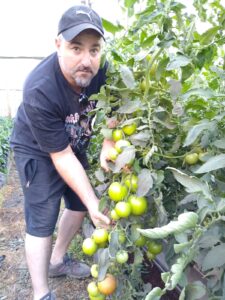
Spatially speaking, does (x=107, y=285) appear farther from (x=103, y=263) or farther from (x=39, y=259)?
(x=39, y=259)

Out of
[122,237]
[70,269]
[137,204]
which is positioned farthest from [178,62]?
[70,269]

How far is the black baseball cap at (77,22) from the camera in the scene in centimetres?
153

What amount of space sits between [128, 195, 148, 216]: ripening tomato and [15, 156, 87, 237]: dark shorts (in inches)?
36.7

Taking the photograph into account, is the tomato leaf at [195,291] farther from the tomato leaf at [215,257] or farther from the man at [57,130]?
the man at [57,130]

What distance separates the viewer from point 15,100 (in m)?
5.62

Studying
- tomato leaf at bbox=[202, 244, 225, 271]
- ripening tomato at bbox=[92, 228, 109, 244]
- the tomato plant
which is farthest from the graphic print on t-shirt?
tomato leaf at bbox=[202, 244, 225, 271]

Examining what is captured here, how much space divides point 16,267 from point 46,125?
4.28ft

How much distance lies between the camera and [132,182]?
1047 mm

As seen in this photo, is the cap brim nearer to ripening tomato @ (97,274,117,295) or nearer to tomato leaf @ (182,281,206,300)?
ripening tomato @ (97,274,117,295)

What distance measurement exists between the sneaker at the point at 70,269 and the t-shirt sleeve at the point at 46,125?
3.28 ft

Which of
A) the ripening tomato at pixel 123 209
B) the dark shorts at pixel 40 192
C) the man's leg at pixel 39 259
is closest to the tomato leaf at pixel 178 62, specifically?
the ripening tomato at pixel 123 209

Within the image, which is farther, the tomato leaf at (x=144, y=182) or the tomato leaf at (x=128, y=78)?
the tomato leaf at (x=128, y=78)

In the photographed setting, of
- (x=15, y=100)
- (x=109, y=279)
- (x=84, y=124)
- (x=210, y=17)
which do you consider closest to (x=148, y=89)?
(x=210, y=17)

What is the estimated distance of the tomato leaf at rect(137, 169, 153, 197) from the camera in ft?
3.18
